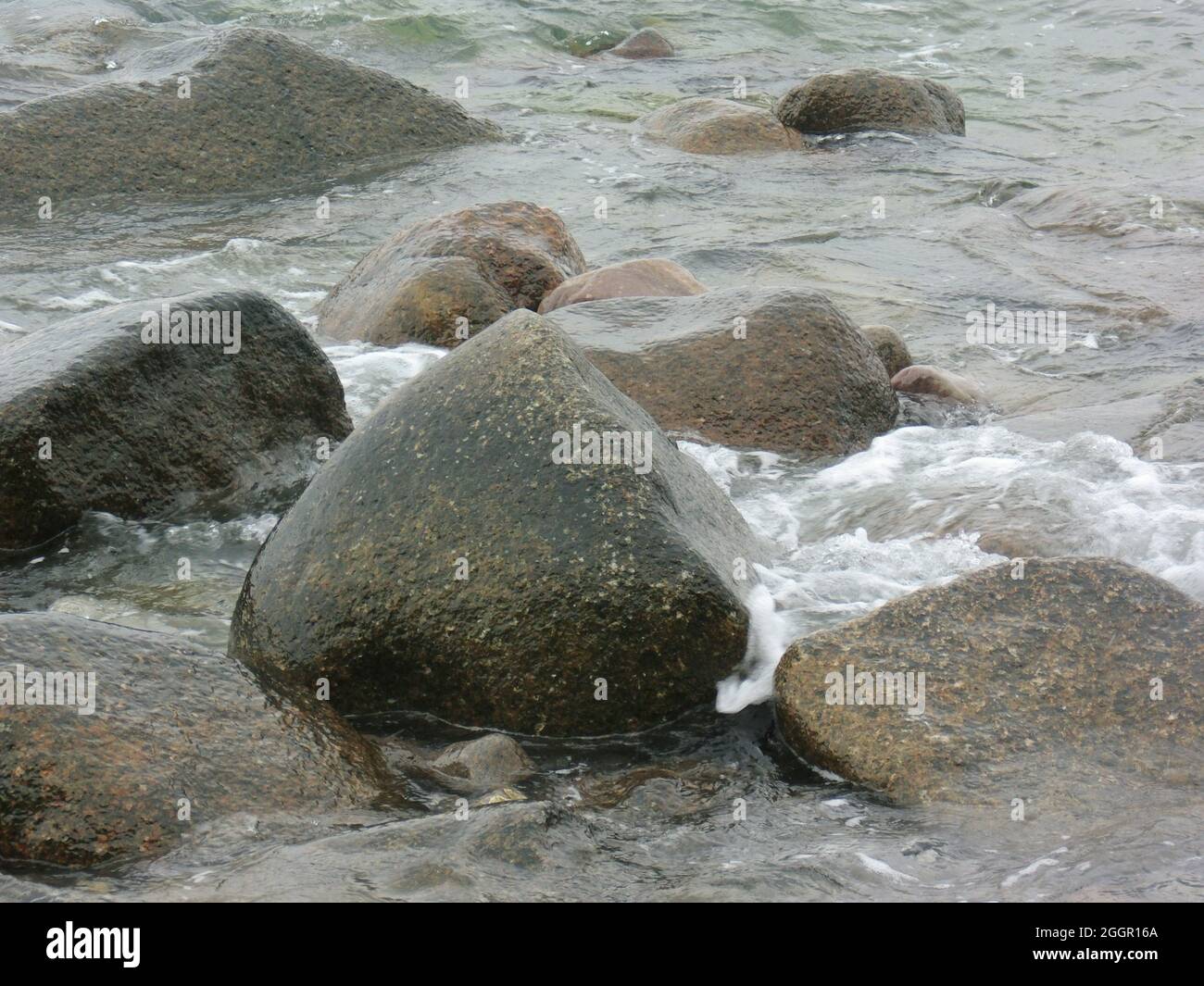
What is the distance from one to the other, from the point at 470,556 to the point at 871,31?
16.0 m

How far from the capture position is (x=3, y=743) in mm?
3602

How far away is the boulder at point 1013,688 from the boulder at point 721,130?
30.0 feet

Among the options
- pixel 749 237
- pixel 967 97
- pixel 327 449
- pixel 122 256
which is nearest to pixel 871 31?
pixel 967 97

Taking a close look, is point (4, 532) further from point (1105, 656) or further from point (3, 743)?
point (1105, 656)

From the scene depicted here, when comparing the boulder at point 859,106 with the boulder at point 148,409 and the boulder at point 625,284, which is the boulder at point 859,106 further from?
the boulder at point 148,409

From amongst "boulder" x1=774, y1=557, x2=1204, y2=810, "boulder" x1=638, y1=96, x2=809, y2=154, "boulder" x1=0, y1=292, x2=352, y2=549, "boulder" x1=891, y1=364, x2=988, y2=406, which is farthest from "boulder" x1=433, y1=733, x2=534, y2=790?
"boulder" x1=638, y1=96, x2=809, y2=154

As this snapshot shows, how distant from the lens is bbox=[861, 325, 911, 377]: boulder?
7777 millimetres

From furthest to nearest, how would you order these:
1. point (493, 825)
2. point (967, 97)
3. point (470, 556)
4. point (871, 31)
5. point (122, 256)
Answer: point (871, 31)
point (967, 97)
point (122, 256)
point (470, 556)
point (493, 825)

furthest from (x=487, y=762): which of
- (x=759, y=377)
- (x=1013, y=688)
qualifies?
(x=759, y=377)

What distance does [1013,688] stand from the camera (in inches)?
167

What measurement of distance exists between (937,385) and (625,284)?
6.23ft

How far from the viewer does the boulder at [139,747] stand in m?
3.53

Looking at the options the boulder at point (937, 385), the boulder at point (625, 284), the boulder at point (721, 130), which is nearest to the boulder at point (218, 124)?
the boulder at point (721, 130)

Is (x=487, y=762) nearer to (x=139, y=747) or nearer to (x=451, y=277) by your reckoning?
(x=139, y=747)
